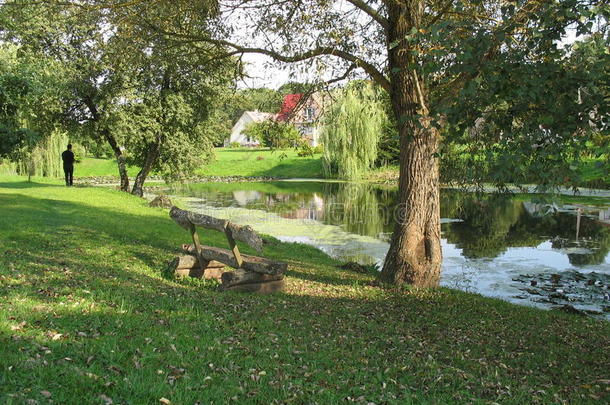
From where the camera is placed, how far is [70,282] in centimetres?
743

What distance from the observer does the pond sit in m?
12.8

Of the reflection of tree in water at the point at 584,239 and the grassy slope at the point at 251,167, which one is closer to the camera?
the reflection of tree in water at the point at 584,239

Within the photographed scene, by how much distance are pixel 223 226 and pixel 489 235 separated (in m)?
15.4

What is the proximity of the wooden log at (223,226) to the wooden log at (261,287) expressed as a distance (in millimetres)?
882

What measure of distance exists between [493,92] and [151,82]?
74.3ft

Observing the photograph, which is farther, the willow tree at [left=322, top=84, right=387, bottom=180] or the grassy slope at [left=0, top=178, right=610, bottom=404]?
the willow tree at [left=322, top=84, right=387, bottom=180]

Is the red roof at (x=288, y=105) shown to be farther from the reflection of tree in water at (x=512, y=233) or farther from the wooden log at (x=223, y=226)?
the reflection of tree in water at (x=512, y=233)

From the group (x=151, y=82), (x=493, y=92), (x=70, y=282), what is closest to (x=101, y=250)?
(x=70, y=282)

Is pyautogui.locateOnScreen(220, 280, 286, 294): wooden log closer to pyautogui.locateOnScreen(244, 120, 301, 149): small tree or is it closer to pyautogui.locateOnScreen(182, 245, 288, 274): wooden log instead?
pyautogui.locateOnScreen(182, 245, 288, 274): wooden log

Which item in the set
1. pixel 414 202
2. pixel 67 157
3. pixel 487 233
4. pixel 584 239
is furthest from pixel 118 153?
pixel 584 239

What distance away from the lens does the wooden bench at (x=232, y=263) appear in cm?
872

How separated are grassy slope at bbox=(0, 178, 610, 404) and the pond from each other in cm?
181

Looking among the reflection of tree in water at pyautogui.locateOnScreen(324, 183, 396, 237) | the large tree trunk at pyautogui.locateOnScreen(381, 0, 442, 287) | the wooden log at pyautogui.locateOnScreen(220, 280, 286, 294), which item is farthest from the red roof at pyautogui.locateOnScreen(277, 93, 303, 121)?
the reflection of tree in water at pyautogui.locateOnScreen(324, 183, 396, 237)

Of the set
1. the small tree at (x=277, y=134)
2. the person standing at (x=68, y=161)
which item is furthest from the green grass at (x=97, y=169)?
the small tree at (x=277, y=134)
